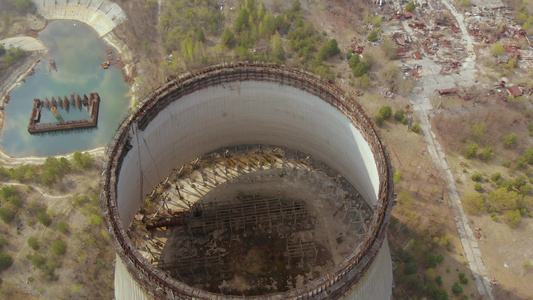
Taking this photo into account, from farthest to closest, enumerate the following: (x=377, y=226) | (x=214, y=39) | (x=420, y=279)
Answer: (x=214, y=39)
(x=420, y=279)
(x=377, y=226)

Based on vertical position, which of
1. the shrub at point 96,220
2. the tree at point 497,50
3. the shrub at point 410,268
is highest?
the tree at point 497,50

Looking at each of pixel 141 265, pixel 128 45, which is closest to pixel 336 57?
pixel 128 45

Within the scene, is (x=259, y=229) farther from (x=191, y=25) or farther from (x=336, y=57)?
(x=191, y=25)

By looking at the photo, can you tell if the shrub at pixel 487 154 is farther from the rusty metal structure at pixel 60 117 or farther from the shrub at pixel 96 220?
the rusty metal structure at pixel 60 117

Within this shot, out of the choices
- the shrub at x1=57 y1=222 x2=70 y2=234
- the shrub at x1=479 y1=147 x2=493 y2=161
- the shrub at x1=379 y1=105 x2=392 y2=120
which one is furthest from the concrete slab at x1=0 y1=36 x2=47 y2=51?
the shrub at x1=479 y1=147 x2=493 y2=161

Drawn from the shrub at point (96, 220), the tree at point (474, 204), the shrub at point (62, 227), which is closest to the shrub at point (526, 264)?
the tree at point (474, 204)
